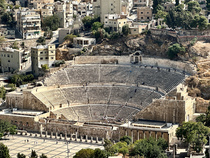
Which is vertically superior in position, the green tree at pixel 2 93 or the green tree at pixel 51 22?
the green tree at pixel 51 22

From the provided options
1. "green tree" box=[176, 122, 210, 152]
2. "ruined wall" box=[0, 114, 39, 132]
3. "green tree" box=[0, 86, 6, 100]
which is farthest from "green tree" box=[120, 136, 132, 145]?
"green tree" box=[0, 86, 6, 100]

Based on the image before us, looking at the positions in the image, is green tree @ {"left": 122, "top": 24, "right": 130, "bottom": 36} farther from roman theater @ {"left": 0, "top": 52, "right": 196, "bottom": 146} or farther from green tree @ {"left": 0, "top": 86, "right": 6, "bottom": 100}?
green tree @ {"left": 0, "top": 86, "right": 6, "bottom": 100}

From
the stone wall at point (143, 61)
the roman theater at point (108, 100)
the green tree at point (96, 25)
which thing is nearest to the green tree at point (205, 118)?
the roman theater at point (108, 100)

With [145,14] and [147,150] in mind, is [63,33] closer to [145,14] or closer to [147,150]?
[145,14]

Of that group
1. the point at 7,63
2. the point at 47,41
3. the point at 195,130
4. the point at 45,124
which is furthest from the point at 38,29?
the point at 195,130

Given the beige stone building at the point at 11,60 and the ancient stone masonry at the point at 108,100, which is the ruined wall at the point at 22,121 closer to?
the ancient stone masonry at the point at 108,100

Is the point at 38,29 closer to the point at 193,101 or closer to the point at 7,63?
the point at 7,63
